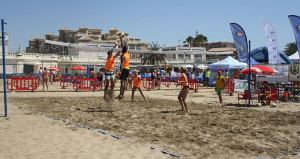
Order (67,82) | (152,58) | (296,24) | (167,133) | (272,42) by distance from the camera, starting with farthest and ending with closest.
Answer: (152,58)
(67,82)
(272,42)
(296,24)
(167,133)

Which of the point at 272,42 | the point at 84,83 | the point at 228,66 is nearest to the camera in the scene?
the point at 272,42

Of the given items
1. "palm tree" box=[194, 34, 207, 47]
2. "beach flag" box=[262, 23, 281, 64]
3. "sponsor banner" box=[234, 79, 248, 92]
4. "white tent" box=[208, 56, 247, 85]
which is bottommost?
"sponsor banner" box=[234, 79, 248, 92]

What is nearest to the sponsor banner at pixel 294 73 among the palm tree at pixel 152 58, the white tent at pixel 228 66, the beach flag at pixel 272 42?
the beach flag at pixel 272 42

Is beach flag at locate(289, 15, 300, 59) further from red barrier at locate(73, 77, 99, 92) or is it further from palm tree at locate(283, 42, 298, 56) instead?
palm tree at locate(283, 42, 298, 56)

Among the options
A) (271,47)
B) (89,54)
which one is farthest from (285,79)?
(89,54)

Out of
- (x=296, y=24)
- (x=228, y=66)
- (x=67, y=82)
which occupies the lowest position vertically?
(x=67, y=82)

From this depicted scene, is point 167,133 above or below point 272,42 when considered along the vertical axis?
below

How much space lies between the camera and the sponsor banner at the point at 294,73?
1484cm

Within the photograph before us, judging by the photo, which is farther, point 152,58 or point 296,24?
point 152,58

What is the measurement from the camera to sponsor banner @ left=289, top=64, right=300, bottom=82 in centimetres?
1484

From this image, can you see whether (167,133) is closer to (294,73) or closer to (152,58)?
(294,73)

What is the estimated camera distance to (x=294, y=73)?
15000mm

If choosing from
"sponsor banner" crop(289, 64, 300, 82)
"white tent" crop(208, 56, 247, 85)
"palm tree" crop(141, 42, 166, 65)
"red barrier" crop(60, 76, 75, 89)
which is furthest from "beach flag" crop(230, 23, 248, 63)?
"palm tree" crop(141, 42, 166, 65)

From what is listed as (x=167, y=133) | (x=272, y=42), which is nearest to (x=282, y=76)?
(x=272, y=42)
